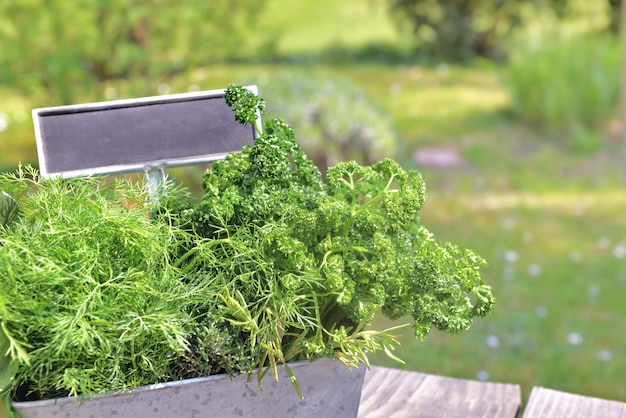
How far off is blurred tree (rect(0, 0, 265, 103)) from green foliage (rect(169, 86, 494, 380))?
13.7 ft

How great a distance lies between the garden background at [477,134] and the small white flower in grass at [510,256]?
13mm

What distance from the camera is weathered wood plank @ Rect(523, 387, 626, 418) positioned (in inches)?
53.6

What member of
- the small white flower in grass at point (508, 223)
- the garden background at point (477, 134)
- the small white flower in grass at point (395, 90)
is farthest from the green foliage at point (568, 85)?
the small white flower in grass at point (508, 223)

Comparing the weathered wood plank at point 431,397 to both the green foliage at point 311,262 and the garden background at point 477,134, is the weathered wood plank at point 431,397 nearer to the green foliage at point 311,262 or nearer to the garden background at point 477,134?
the green foliage at point 311,262

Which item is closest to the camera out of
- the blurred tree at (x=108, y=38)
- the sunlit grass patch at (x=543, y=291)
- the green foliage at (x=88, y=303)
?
the green foliage at (x=88, y=303)

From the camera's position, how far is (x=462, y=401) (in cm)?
141

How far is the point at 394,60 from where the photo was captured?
884 centimetres

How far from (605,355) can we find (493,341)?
1.54ft

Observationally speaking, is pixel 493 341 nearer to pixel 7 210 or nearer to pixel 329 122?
pixel 329 122

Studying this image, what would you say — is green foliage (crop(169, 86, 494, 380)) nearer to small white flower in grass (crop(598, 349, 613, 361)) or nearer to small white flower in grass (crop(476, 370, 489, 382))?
small white flower in grass (crop(476, 370, 489, 382))

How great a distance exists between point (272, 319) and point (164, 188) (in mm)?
271

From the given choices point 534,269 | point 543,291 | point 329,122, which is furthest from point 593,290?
point 329,122

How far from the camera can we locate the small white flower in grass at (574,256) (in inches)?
177

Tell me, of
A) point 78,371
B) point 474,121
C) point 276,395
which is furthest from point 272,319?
point 474,121
